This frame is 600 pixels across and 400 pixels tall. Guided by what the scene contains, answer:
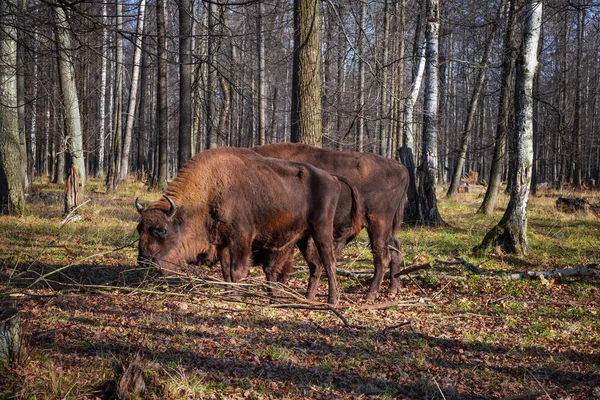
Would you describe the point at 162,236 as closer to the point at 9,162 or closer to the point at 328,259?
the point at 328,259

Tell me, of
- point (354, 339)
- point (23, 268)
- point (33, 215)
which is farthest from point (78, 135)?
point (354, 339)

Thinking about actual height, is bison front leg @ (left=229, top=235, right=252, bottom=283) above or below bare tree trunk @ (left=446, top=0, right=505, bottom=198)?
below

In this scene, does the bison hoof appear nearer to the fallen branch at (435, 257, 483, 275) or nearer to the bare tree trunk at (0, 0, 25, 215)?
the fallen branch at (435, 257, 483, 275)

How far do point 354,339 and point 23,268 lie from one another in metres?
4.97

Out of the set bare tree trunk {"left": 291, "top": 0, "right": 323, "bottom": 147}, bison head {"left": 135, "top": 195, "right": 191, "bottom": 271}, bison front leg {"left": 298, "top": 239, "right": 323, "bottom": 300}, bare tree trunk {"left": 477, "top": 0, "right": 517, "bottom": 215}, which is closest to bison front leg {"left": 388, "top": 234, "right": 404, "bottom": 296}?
bison front leg {"left": 298, "top": 239, "right": 323, "bottom": 300}

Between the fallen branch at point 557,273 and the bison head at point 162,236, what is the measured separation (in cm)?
484

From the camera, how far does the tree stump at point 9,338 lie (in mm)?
4297

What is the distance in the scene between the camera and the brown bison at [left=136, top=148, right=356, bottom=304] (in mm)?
7578

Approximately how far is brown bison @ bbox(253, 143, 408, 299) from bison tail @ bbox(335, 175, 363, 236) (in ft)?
0.46

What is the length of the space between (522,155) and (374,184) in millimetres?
3546

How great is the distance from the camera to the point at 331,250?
25.4 ft

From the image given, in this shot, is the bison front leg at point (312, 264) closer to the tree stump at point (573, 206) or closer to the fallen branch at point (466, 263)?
the fallen branch at point (466, 263)

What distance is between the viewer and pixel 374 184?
343 inches

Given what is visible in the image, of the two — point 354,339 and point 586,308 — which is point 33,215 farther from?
point 586,308
